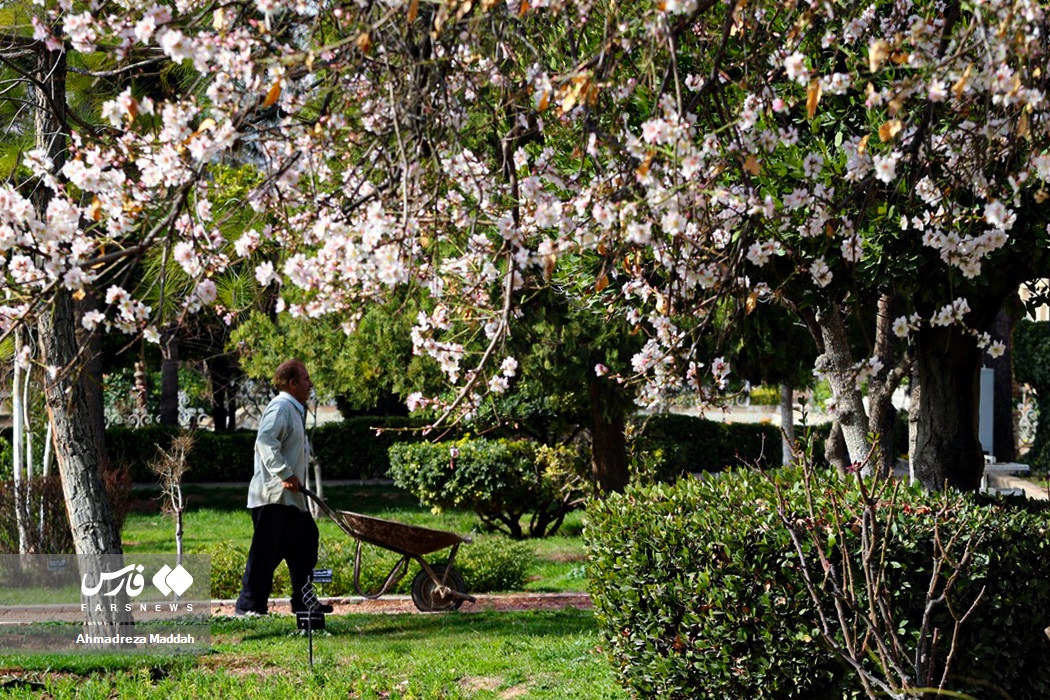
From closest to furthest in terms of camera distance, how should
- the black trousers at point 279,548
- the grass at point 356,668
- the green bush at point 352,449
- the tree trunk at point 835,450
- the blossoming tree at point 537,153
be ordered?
the blossoming tree at point 537,153 → the grass at point 356,668 → the tree trunk at point 835,450 → the black trousers at point 279,548 → the green bush at point 352,449

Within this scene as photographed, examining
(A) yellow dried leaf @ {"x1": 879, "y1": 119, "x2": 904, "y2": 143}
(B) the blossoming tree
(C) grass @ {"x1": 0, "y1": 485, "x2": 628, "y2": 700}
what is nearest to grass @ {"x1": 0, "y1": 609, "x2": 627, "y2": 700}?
(C) grass @ {"x1": 0, "y1": 485, "x2": 628, "y2": 700}

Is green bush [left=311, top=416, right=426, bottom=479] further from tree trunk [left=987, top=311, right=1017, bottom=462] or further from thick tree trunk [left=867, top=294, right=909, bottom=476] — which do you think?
thick tree trunk [left=867, top=294, right=909, bottom=476]

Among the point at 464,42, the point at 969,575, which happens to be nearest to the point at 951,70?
the point at 464,42

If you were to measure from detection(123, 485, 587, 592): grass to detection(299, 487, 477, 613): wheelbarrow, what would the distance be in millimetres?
1446

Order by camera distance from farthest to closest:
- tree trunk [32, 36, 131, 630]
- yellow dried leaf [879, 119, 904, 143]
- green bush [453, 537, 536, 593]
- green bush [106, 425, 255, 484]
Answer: green bush [106, 425, 255, 484]
green bush [453, 537, 536, 593]
tree trunk [32, 36, 131, 630]
yellow dried leaf [879, 119, 904, 143]

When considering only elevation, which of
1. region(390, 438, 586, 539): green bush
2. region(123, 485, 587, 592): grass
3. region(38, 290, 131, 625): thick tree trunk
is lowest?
region(123, 485, 587, 592): grass

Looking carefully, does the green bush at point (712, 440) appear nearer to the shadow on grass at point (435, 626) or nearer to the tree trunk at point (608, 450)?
the tree trunk at point (608, 450)

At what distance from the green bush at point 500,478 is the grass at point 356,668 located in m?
5.41

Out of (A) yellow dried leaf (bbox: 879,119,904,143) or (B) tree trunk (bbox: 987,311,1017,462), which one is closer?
(A) yellow dried leaf (bbox: 879,119,904,143)

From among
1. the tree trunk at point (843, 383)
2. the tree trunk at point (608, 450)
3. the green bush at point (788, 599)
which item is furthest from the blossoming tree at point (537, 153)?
the tree trunk at point (608, 450)

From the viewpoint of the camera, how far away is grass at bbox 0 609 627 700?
16.7 feet

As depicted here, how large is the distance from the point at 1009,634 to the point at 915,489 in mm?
693

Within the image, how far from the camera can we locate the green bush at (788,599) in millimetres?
4039

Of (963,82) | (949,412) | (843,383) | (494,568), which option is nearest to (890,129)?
(963,82)
